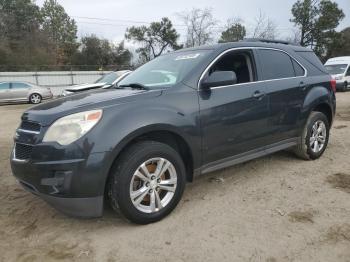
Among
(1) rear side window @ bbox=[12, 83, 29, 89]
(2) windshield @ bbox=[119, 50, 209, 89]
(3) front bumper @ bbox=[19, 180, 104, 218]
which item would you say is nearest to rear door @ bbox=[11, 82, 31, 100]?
(1) rear side window @ bbox=[12, 83, 29, 89]

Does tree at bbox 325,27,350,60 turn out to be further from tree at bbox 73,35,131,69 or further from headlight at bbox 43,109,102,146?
headlight at bbox 43,109,102,146

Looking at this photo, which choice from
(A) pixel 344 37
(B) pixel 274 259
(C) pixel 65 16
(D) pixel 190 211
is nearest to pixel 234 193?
(D) pixel 190 211

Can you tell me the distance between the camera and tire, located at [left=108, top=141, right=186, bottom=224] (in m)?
3.15

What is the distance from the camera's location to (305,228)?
326cm

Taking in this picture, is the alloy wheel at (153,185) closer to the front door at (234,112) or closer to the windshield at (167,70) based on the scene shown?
the front door at (234,112)

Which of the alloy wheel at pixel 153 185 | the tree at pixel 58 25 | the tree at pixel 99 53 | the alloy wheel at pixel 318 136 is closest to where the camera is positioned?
the alloy wheel at pixel 153 185

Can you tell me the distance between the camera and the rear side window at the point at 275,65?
454 centimetres

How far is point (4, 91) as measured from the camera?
18.3 meters

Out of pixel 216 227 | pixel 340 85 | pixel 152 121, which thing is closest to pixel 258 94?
pixel 152 121

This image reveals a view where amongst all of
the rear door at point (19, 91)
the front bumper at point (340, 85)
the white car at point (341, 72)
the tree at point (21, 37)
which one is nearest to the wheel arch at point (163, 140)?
the rear door at point (19, 91)

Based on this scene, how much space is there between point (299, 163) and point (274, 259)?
2.63 meters

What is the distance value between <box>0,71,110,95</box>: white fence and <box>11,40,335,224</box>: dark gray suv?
24184 millimetres

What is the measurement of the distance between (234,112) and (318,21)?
144ft

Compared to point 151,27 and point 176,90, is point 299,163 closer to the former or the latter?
point 176,90
